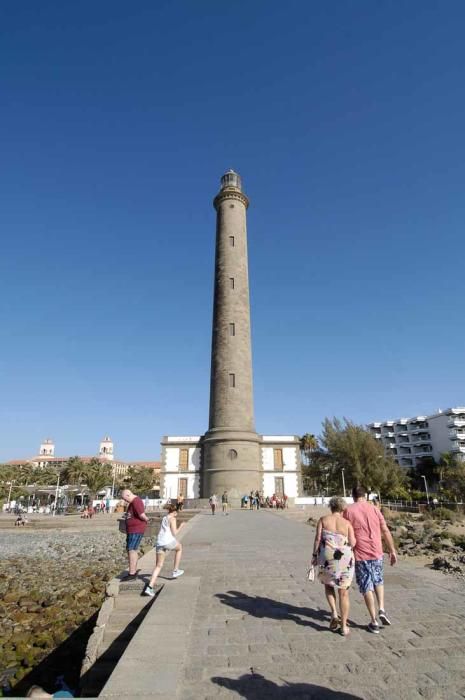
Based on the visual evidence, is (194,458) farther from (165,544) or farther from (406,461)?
(406,461)

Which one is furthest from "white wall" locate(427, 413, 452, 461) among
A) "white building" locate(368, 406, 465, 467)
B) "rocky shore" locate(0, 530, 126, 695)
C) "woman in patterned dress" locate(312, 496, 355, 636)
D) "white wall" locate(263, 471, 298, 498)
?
"woman in patterned dress" locate(312, 496, 355, 636)

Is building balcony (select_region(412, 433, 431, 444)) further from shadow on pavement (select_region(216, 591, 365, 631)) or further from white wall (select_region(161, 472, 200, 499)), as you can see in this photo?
shadow on pavement (select_region(216, 591, 365, 631))

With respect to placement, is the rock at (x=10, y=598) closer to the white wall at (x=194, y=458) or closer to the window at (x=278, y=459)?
the white wall at (x=194, y=458)

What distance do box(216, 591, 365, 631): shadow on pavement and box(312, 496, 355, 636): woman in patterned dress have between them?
333 millimetres

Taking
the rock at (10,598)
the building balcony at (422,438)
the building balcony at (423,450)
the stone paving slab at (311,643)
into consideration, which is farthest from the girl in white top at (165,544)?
the building balcony at (422,438)

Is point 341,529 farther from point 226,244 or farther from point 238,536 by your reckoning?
point 226,244

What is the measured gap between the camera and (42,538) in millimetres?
21891

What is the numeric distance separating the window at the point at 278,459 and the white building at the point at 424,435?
3956 centimetres

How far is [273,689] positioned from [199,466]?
3210 cm

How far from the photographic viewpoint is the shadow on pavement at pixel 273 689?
3289mm

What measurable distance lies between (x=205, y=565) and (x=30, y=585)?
6.74m

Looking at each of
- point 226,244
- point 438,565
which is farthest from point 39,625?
point 226,244

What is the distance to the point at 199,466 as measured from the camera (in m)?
34.6

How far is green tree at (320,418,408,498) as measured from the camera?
41.5m
